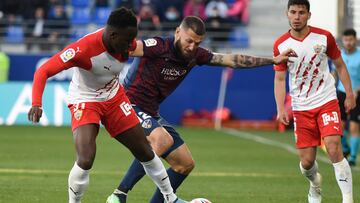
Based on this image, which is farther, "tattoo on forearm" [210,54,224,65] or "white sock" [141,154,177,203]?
"tattoo on forearm" [210,54,224,65]

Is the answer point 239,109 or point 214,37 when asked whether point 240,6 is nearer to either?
point 214,37

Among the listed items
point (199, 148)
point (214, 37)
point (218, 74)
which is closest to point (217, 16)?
point (214, 37)

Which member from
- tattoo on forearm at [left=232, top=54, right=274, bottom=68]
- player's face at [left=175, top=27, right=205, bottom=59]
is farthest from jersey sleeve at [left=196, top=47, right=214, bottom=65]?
tattoo on forearm at [left=232, top=54, right=274, bottom=68]

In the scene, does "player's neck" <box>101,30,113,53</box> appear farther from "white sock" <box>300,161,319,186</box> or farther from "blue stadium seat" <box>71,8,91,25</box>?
"blue stadium seat" <box>71,8,91,25</box>

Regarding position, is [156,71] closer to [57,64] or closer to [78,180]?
[57,64]

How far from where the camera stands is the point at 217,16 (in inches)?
1228

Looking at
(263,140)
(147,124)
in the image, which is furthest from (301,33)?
(263,140)

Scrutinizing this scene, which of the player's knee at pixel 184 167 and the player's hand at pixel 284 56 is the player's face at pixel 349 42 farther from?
the player's knee at pixel 184 167

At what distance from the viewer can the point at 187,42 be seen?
32.3 ft

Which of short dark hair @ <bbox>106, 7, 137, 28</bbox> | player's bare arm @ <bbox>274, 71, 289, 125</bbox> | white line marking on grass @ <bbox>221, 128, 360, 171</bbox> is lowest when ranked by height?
white line marking on grass @ <bbox>221, 128, 360, 171</bbox>

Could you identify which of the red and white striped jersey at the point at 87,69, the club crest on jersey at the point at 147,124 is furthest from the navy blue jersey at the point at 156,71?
the red and white striped jersey at the point at 87,69

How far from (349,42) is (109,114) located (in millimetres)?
8762

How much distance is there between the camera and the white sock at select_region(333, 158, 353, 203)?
10484 mm

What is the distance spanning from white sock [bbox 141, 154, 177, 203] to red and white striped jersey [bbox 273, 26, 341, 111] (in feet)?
7.46
